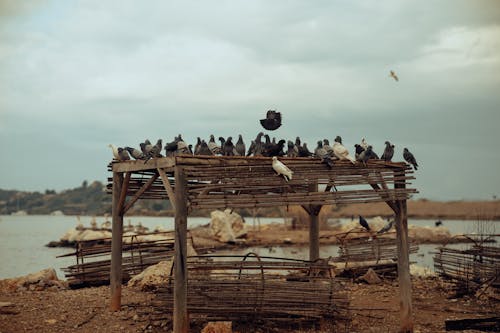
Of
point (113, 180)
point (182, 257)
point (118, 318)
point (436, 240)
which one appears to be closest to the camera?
point (182, 257)

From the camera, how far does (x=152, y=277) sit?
15.0 metres

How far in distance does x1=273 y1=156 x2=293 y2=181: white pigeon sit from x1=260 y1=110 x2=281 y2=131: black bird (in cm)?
203

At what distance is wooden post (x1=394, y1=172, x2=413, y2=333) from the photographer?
36.1ft

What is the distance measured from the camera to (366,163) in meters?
11.1

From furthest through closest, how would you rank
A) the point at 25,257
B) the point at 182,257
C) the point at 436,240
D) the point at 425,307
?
the point at 436,240 → the point at 25,257 → the point at 425,307 → the point at 182,257

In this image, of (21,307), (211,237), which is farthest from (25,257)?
(21,307)

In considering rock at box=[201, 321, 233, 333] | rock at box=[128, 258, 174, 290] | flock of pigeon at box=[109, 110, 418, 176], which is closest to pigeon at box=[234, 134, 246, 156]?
flock of pigeon at box=[109, 110, 418, 176]

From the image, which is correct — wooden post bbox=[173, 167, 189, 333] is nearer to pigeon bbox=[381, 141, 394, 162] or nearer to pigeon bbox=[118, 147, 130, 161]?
pigeon bbox=[118, 147, 130, 161]

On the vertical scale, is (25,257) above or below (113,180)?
below

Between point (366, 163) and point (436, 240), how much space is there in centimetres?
3463

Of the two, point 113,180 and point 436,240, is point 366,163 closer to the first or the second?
point 113,180

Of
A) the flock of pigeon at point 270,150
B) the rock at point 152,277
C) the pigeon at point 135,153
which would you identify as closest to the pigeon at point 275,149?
the flock of pigeon at point 270,150

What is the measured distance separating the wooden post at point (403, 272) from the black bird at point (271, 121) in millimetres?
2986

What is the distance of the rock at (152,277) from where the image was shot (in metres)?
14.6
